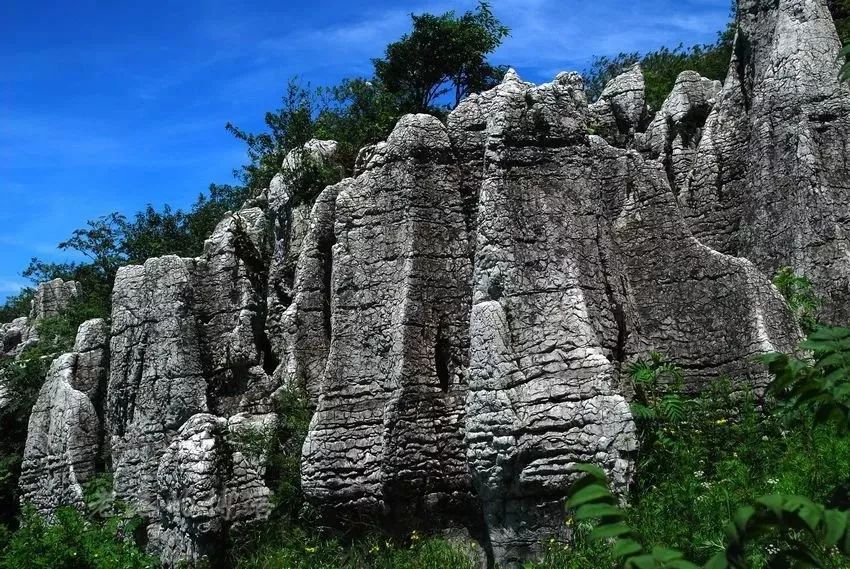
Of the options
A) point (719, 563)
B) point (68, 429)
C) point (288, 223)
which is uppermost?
point (288, 223)

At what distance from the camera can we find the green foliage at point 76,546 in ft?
35.3

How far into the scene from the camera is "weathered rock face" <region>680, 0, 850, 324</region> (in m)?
9.35

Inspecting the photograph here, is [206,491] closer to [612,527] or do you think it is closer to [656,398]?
[656,398]

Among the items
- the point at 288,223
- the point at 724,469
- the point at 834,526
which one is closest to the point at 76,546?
the point at 288,223

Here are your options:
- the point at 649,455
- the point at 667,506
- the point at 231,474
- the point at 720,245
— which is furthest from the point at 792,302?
the point at 231,474

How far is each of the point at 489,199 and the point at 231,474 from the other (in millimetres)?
4143

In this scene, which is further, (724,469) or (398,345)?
(398,345)

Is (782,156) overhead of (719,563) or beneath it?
overhead

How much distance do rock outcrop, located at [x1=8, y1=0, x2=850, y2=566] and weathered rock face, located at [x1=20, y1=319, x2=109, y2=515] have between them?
5.51 feet

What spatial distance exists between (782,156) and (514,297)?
148 inches

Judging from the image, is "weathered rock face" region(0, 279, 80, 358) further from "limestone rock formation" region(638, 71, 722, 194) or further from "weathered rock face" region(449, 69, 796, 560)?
"weathered rock face" region(449, 69, 796, 560)

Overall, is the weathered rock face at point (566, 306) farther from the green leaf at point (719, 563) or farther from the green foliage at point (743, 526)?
the green leaf at point (719, 563)

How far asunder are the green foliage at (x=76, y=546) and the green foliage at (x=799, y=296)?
24.1 feet

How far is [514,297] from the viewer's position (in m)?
7.96
